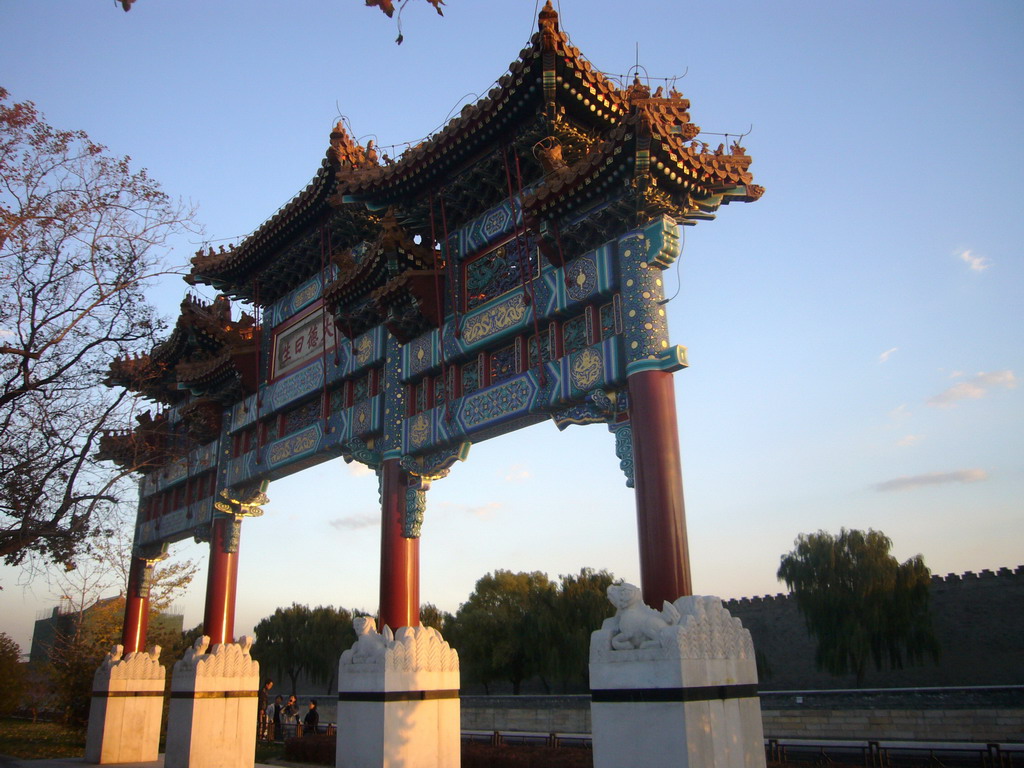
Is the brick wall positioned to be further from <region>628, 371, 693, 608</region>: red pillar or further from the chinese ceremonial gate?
<region>628, 371, 693, 608</region>: red pillar

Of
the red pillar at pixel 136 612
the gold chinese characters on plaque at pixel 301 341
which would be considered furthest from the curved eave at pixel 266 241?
the red pillar at pixel 136 612

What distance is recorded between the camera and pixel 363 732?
10492 mm

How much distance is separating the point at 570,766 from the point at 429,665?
359cm

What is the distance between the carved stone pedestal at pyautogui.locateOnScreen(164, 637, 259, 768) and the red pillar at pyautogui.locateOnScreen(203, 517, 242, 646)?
1.04 metres

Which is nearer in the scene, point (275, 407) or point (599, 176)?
point (599, 176)

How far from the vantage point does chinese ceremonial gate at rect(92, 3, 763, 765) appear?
33.0 ft

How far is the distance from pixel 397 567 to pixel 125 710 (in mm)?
9026

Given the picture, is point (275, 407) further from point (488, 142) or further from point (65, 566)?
point (488, 142)

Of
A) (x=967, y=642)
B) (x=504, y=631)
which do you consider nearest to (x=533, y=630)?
(x=504, y=631)

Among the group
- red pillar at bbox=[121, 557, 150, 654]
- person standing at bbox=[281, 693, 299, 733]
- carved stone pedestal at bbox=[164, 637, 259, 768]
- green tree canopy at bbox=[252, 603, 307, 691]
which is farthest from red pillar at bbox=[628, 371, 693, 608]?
green tree canopy at bbox=[252, 603, 307, 691]

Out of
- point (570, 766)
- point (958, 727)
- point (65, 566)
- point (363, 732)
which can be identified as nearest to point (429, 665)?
point (363, 732)

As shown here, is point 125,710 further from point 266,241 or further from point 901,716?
point 901,716

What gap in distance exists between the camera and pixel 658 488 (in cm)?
906

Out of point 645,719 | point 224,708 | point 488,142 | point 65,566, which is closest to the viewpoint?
point 645,719
